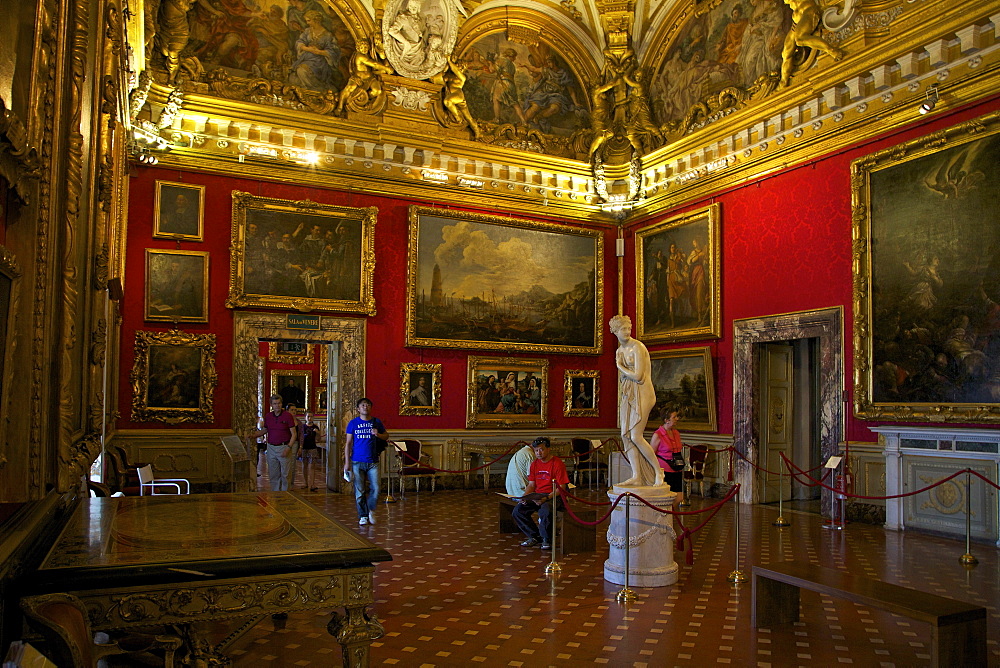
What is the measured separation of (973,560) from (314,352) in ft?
72.2

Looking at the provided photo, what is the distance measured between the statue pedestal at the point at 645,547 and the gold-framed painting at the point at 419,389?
828 cm

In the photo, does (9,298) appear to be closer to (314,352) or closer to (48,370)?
(48,370)

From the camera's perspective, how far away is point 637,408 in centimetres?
855

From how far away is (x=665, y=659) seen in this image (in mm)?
5707

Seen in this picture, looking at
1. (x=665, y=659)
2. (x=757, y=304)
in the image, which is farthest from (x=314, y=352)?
(x=665, y=659)

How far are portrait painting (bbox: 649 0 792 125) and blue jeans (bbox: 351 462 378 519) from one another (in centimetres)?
1030

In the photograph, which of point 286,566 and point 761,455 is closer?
point 286,566

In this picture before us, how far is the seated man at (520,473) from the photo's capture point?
33.9 ft

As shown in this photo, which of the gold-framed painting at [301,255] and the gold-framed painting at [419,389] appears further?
the gold-framed painting at [419,389]

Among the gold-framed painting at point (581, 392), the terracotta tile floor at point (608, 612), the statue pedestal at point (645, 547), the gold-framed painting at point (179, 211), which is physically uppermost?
the gold-framed painting at point (179, 211)

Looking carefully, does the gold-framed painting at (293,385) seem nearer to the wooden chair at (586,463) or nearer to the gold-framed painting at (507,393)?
the gold-framed painting at (507,393)

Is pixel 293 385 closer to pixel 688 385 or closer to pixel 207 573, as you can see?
pixel 688 385

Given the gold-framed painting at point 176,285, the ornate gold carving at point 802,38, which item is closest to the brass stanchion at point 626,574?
the ornate gold carving at point 802,38

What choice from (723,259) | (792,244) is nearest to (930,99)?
(792,244)
